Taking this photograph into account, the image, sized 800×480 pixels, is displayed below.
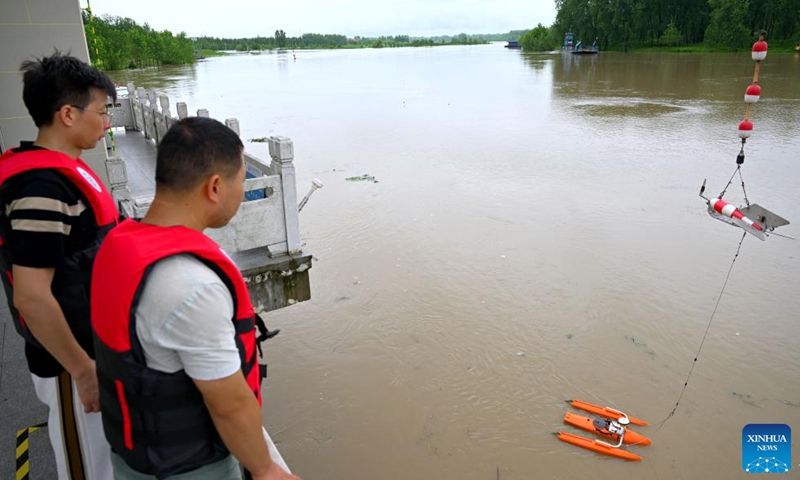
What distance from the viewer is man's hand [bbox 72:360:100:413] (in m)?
1.77

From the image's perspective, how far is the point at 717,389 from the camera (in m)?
4.68

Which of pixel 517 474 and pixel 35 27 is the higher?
pixel 35 27

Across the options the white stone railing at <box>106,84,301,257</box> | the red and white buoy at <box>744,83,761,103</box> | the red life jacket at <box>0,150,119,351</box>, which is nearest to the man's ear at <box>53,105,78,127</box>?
the red life jacket at <box>0,150,119,351</box>

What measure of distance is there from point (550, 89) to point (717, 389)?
74.7 ft

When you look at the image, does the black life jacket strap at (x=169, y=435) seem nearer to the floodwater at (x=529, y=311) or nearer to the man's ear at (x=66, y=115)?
the man's ear at (x=66, y=115)

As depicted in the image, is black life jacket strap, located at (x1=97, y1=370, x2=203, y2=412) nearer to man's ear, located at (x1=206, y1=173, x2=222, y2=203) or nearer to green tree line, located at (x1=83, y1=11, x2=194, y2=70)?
man's ear, located at (x1=206, y1=173, x2=222, y2=203)

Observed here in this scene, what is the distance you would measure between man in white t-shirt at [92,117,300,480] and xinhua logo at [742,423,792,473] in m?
4.00

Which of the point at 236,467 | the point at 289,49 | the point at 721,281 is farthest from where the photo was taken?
the point at 289,49

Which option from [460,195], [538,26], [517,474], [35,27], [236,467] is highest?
[538,26]

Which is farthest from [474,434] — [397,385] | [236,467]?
[236,467]

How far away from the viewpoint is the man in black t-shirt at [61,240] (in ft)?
5.52

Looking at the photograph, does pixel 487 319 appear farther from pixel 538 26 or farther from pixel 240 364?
pixel 538 26

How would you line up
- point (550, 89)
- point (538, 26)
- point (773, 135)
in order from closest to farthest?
point (773, 135), point (550, 89), point (538, 26)

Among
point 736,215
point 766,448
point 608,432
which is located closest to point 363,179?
point 736,215
